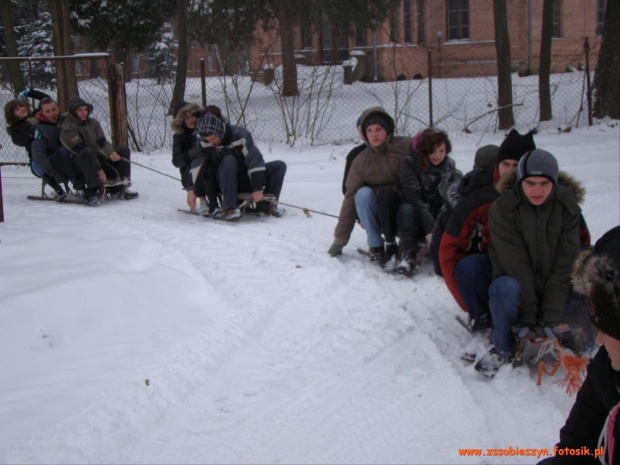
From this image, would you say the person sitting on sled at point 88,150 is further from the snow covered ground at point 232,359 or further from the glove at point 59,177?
the snow covered ground at point 232,359

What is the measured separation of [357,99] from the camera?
772 inches

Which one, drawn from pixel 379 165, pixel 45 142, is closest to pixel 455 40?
pixel 45 142

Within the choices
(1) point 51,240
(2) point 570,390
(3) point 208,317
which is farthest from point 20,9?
(2) point 570,390

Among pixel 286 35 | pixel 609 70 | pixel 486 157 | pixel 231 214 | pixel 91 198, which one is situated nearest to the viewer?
pixel 486 157

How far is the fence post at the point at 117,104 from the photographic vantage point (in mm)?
9711

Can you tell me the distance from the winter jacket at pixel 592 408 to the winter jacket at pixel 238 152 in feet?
17.9

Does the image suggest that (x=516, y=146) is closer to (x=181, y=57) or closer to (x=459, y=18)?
(x=181, y=57)

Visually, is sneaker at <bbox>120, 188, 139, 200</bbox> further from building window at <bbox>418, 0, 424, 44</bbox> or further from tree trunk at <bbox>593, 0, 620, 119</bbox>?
building window at <bbox>418, 0, 424, 44</bbox>

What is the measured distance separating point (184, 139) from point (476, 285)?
4.62 metres

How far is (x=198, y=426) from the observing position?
315 centimetres

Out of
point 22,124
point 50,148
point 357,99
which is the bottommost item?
point 50,148

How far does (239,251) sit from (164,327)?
1691mm

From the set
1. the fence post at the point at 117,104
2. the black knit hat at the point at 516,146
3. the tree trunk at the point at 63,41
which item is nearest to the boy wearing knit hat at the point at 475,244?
the black knit hat at the point at 516,146

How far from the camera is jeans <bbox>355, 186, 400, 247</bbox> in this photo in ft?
18.2
